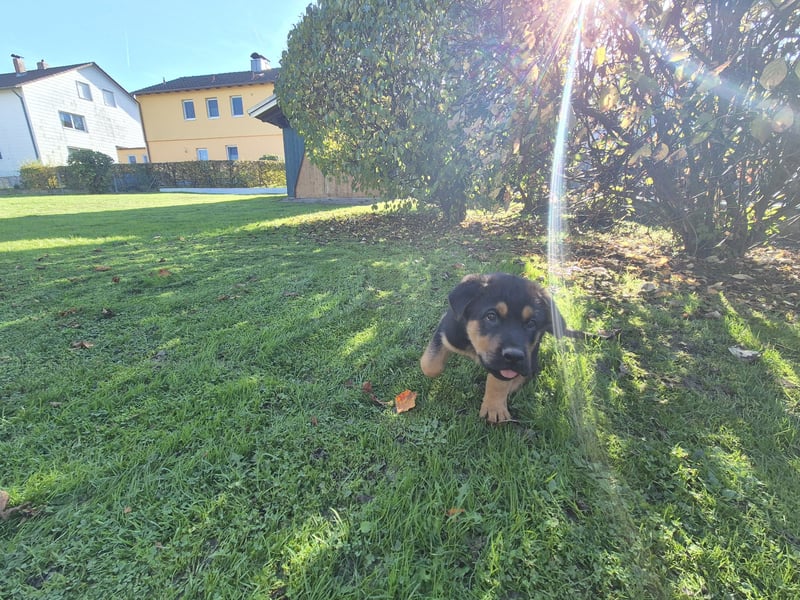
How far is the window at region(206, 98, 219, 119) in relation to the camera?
1367 inches

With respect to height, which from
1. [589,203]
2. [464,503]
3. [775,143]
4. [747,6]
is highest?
[747,6]

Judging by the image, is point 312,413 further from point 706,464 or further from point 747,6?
point 747,6

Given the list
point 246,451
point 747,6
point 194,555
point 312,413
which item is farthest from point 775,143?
point 194,555

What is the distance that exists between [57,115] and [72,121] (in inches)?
51.4

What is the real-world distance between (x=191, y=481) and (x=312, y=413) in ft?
2.35

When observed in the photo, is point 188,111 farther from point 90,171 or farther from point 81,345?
point 81,345

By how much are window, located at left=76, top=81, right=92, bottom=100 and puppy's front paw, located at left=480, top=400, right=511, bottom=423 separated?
49428mm

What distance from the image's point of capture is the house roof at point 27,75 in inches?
1265

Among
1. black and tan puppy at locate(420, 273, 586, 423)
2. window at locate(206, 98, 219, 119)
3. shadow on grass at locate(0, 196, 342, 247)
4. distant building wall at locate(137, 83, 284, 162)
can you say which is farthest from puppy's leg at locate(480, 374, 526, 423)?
window at locate(206, 98, 219, 119)

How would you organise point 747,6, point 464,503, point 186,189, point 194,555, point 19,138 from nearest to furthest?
1. point 194,555
2. point 464,503
3. point 747,6
4. point 186,189
5. point 19,138

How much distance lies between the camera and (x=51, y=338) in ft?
10.6

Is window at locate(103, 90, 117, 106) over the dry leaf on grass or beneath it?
over

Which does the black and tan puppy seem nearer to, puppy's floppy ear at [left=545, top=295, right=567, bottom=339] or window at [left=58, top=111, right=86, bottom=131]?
puppy's floppy ear at [left=545, top=295, right=567, bottom=339]

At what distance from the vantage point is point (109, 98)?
39.4m
